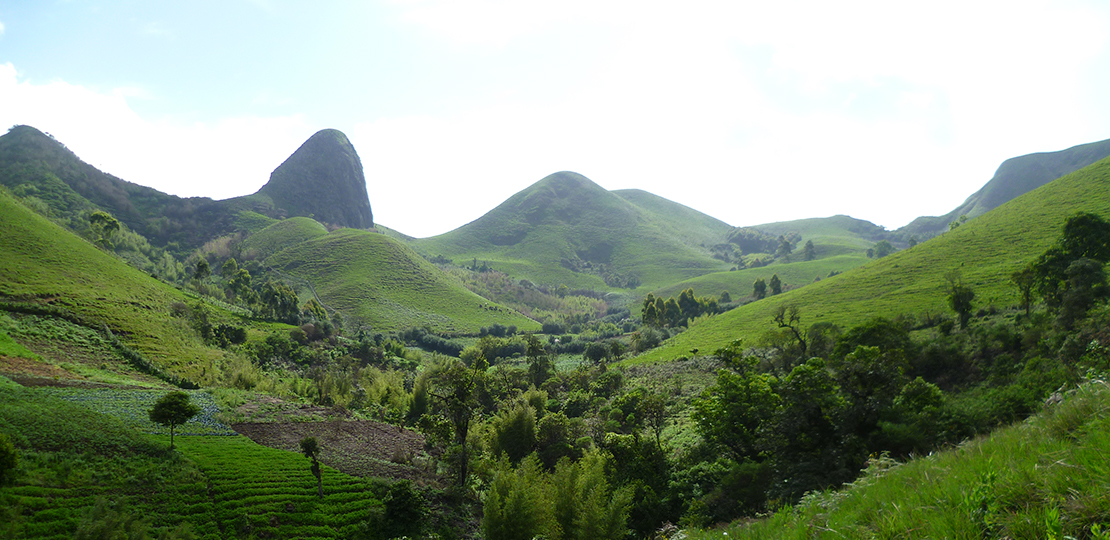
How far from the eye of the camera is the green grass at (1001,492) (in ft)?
11.2

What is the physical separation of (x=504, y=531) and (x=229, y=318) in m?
84.6

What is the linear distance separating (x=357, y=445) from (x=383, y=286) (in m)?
119

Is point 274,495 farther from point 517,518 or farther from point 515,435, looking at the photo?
point 515,435

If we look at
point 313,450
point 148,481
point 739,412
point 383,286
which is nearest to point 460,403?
point 313,450

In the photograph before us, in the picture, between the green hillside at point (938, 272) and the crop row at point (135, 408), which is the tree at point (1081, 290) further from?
the crop row at point (135, 408)

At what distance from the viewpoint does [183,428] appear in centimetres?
3534

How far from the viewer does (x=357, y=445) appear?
40.0 meters

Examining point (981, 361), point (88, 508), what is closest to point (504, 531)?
point (88, 508)

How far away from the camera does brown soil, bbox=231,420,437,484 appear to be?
35062mm

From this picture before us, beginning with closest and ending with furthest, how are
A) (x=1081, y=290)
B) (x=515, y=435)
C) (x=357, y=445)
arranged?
(x=1081, y=290), (x=515, y=435), (x=357, y=445)

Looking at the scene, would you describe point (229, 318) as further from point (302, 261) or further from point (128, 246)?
point (128, 246)

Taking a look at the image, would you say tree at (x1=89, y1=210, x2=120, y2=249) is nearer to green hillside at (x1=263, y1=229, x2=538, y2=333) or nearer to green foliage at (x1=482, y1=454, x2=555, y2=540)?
green hillside at (x1=263, y1=229, x2=538, y2=333)

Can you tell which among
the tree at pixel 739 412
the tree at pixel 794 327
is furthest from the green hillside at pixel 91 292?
the tree at pixel 794 327

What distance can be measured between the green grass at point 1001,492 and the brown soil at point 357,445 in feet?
112
